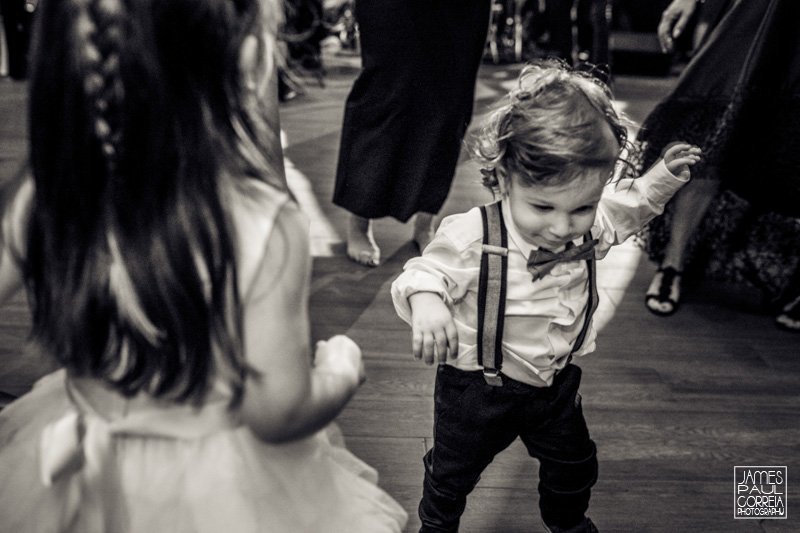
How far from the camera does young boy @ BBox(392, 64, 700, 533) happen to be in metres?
1.01

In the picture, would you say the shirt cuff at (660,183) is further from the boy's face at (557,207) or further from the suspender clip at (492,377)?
the suspender clip at (492,377)

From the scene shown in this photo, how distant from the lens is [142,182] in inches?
25.1

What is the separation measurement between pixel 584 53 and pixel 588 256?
17.5ft

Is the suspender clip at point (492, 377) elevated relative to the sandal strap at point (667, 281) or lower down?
elevated

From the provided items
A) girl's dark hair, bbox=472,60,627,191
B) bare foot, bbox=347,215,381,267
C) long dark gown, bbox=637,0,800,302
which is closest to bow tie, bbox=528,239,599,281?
girl's dark hair, bbox=472,60,627,191

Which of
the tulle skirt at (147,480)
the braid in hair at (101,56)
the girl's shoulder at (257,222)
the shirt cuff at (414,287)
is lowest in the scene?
the tulle skirt at (147,480)

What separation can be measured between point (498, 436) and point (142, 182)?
761 millimetres

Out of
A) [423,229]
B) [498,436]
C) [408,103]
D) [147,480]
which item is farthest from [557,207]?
[423,229]

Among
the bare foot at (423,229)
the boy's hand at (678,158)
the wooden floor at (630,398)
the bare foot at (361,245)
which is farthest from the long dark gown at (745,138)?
the boy's hand at (678,158)

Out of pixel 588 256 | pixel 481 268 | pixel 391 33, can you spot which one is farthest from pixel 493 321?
pixel 391 33

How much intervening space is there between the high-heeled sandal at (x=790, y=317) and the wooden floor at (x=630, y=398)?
0.03m

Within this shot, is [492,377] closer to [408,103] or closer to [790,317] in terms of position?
[408,103]

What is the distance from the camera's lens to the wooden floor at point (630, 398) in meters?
1.49

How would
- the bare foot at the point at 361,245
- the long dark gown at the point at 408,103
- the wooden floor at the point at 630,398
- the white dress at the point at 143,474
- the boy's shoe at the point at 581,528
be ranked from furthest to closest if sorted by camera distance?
the bare foot at the point at 361,245 → the long dark gown at the point at 408,103 → the wooden floor at the point at 630,398 → the boy's shoe at the point at 581,528 → the white dress at the point at 143,474
